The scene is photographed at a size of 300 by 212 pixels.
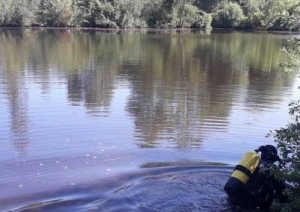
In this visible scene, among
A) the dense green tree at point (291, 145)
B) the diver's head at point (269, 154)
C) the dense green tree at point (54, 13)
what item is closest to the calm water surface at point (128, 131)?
the diver's head at point (269, 154)

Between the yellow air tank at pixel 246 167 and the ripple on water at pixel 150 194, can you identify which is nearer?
the yellow air tank at pixel 246 167

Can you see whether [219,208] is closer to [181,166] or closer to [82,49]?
[181,166]

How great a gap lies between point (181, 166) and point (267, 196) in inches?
110

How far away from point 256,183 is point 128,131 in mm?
6138

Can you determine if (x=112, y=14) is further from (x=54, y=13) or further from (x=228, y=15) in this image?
(x=228, y=15)

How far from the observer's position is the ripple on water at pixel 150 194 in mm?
8328

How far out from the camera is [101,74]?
24.5 m

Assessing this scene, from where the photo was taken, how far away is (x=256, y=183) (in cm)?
806

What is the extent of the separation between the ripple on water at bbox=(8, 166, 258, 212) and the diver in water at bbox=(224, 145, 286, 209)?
450 mm

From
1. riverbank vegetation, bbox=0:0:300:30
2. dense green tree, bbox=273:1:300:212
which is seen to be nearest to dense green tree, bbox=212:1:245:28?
riverbank vegetation, bbox=0:0:300:30

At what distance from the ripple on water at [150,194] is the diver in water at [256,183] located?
1.48 feet

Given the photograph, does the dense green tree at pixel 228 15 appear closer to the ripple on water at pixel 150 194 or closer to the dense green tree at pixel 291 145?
the ripple on water at pixel 150 194

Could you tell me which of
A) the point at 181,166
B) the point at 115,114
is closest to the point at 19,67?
the point at 115,114

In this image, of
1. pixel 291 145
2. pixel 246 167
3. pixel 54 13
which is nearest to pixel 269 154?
pixel 246 167
